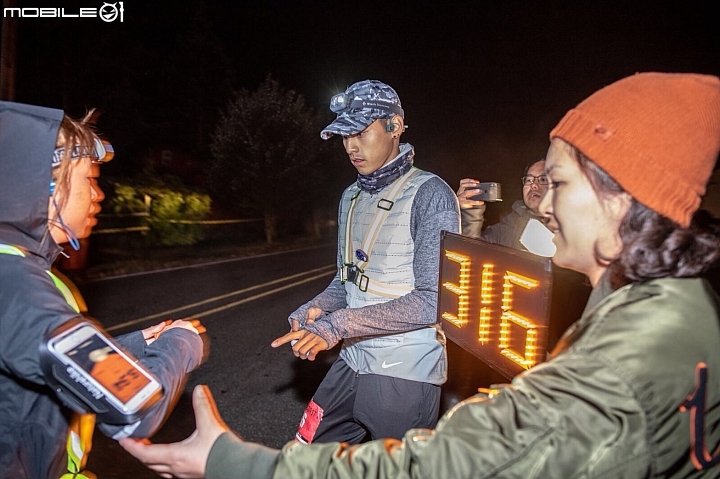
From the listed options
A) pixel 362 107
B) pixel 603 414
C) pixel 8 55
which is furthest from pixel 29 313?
pixel 8 55

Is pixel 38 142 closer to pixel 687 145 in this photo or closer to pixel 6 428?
pixel 6 428

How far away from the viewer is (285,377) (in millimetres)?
6219

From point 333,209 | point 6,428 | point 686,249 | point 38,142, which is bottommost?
point 333,209

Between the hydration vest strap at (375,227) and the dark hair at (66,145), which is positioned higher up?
the dark hair at (66,145)

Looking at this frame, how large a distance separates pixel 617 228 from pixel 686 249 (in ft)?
0.50

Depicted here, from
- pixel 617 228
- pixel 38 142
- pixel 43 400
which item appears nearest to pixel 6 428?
pixel 43 400

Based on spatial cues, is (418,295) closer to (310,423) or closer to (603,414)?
(310,423)

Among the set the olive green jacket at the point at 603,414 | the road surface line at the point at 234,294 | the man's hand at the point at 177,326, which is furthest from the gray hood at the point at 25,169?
the road surface line at the point at 234,294

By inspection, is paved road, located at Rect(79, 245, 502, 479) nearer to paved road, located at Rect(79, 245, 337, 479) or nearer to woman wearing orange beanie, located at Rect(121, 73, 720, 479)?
paved road, located at Rect(79, 245, 337, 479)

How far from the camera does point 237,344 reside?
7312 mm

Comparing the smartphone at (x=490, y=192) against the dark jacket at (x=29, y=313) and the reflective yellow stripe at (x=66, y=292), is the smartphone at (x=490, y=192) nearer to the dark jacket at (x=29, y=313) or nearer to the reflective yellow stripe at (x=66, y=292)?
the dark jacket at (x=29, y=313)

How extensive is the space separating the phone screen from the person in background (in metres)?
2.46

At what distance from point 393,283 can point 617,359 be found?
1695mm

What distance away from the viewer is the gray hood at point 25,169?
4.94 ft
